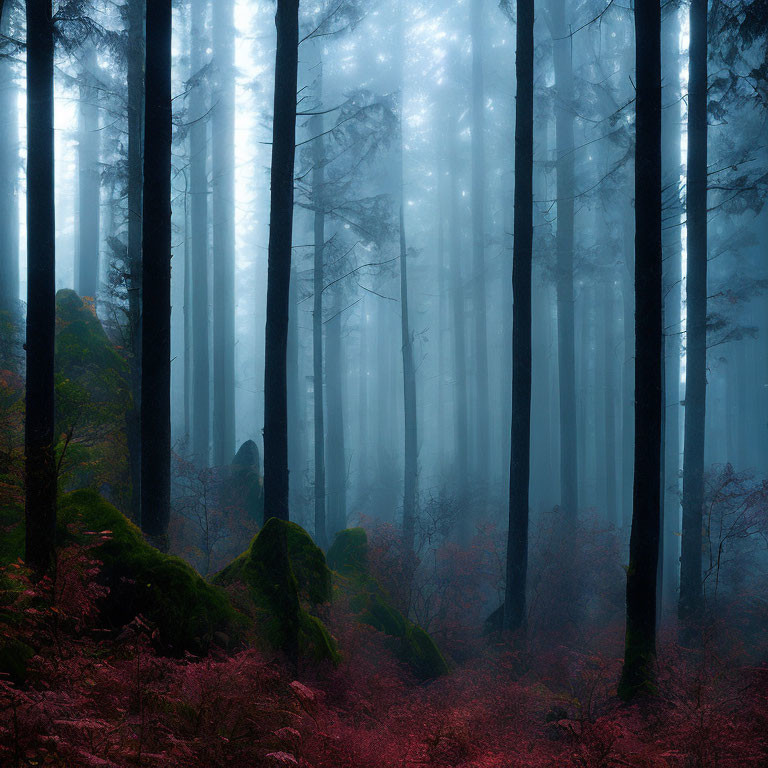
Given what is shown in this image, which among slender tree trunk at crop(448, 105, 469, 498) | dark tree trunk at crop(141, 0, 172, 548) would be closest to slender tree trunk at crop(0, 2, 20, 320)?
dark tree trunk at crop(141, 0, 172, 548)

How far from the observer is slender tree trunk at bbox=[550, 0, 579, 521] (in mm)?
18266

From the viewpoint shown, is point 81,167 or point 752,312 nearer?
point 81,167

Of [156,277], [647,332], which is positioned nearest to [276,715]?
[156,277]

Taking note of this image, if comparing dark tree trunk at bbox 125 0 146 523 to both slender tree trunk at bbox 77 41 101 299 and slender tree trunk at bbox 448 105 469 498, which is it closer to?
slender tree trunk at bbox 77 41 101 299

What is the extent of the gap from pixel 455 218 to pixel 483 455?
45.1 feet

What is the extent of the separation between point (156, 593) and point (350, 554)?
6614mm

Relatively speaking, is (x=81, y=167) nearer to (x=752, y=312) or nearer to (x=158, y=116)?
(x=158, y=116)

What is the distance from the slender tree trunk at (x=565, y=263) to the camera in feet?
59.9

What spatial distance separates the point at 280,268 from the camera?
8.91 metres

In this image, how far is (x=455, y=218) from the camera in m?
30.2

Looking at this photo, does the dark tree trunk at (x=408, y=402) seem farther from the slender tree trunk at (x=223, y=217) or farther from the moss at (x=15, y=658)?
the moss at (x=15, y=658)

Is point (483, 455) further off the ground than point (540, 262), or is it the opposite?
point (540, 262)

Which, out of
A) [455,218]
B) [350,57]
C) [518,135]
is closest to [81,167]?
[350,57]

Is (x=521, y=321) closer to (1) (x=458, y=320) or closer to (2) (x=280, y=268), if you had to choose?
(2) (x=280, y=268)
